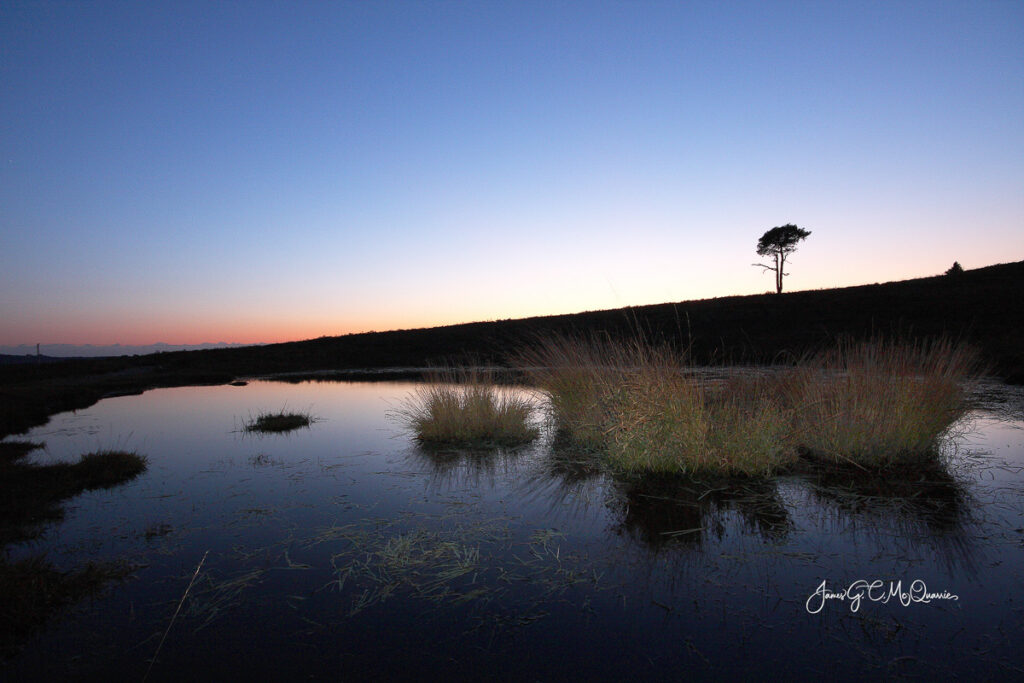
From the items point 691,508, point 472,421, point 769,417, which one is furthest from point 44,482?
point 769,417

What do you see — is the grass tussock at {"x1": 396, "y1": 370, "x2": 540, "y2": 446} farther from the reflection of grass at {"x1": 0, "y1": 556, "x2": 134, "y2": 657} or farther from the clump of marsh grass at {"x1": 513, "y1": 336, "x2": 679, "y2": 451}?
the reflection of grass at {"x1": 0, "y1": 556, "x2": 134, "y2": 657}

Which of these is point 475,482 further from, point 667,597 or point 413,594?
point 667,597

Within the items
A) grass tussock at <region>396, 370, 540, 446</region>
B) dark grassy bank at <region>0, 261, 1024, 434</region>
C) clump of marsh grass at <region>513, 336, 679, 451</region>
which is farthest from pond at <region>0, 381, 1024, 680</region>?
dark grassy bank at <region>0, 261, 1024, 434</region>

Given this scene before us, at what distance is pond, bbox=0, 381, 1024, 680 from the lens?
3.06 m

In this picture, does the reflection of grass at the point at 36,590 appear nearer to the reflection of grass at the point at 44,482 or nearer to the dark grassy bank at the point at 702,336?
the reflection of grass at the point at 44,482

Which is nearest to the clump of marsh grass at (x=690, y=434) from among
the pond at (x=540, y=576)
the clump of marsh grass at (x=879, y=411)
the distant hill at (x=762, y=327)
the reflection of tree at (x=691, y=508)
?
the reflection of tree at (x=691, y=508)

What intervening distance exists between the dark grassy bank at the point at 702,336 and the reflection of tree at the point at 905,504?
11384 mm

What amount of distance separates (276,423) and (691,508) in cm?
952

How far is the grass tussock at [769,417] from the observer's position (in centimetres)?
663

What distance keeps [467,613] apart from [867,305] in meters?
38.0

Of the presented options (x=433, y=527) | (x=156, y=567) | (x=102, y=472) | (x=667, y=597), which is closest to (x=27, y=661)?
(x=156, y=567)

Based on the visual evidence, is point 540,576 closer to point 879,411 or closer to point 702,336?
point 879,411

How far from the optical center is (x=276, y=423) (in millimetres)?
11750

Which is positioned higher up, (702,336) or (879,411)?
(702,336)
